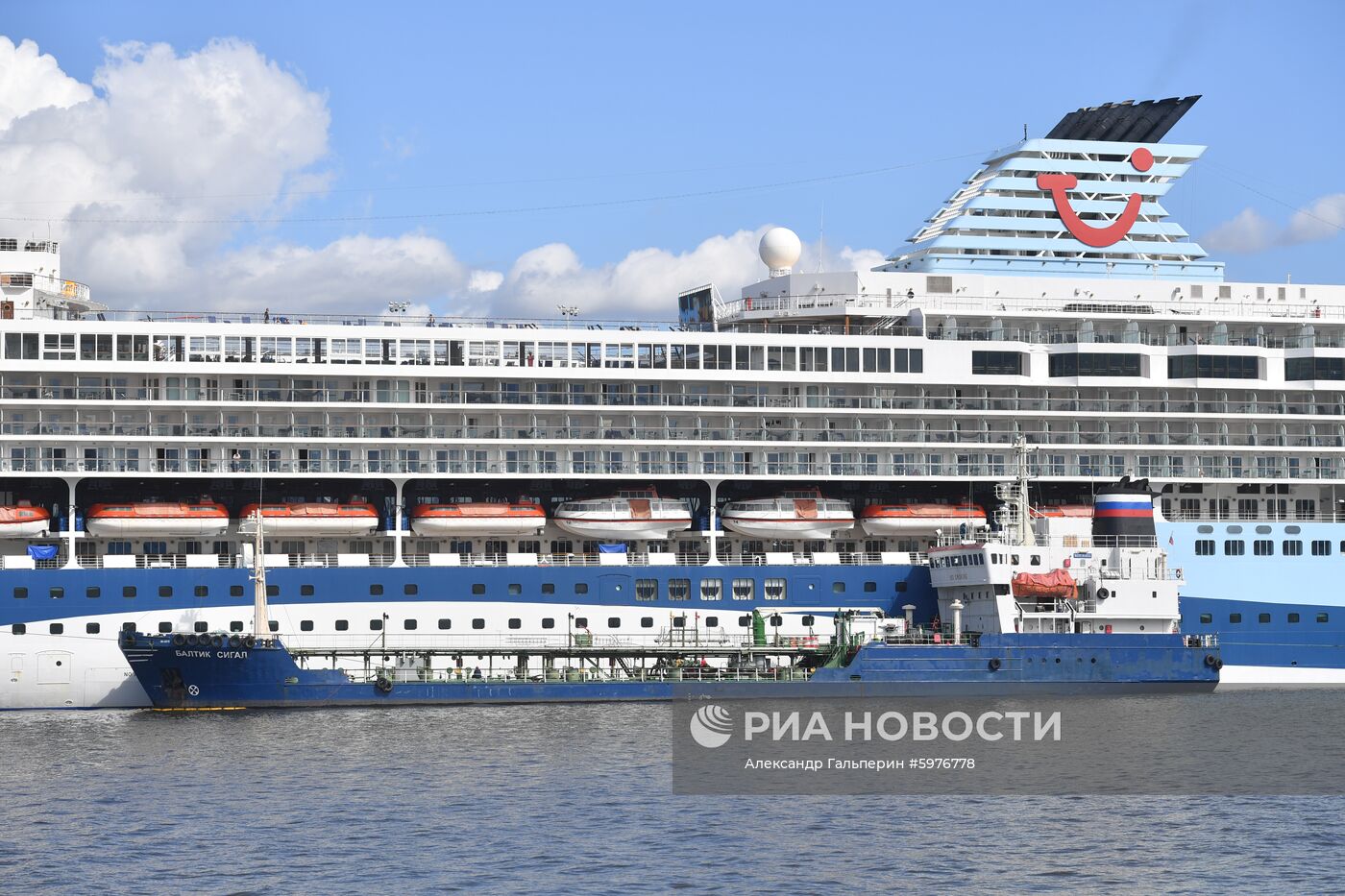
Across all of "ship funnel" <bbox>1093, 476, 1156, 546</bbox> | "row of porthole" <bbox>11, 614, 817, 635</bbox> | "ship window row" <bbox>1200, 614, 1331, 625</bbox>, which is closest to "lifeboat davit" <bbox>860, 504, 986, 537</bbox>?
"ship funnel" <bbox>1093, 476, 1156, 546</bbox>

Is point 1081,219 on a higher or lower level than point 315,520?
higher

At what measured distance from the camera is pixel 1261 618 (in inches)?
2307

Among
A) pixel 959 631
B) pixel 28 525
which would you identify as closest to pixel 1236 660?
pixel 959 631

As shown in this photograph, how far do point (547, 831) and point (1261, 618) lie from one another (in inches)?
→ 1205

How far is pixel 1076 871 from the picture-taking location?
109ft

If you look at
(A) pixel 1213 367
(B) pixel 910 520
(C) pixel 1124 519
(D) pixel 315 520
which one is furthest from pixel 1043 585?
(D) pixel 315 520

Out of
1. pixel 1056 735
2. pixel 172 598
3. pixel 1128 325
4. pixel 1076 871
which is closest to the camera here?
pixel 1076 871

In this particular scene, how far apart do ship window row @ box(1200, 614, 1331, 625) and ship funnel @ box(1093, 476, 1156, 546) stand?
2.88 m

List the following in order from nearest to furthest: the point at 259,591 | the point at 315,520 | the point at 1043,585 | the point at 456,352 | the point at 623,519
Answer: the point at 259,591, the point at 315,520, the point at 1043,585, the point at 623,519, the point at 456,352

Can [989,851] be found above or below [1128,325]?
below

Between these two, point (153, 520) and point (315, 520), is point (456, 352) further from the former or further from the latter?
point (153, 520)

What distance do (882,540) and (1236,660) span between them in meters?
11.4

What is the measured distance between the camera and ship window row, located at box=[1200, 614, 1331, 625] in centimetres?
5841

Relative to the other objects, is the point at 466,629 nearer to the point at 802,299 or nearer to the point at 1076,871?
the point at 802,299
